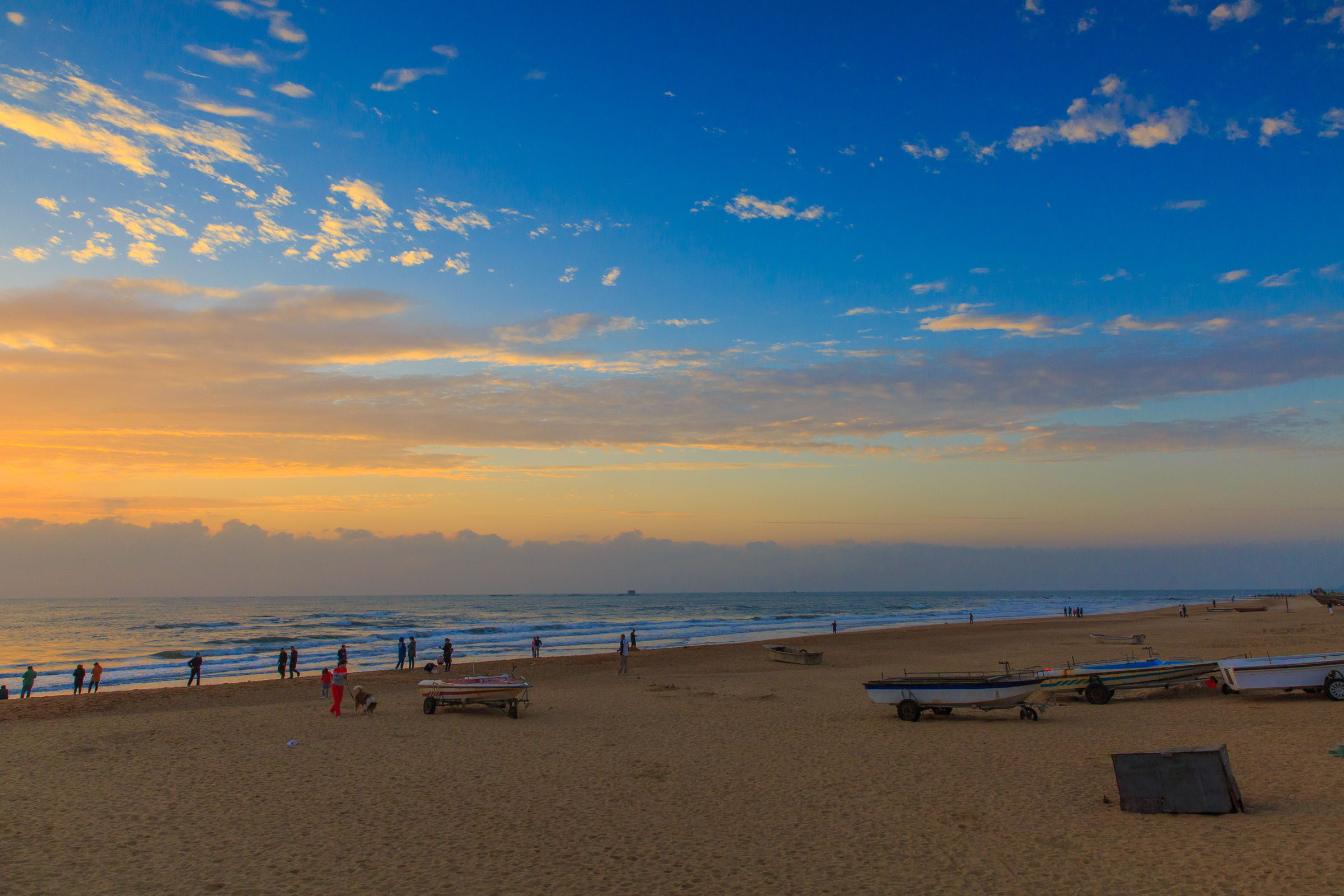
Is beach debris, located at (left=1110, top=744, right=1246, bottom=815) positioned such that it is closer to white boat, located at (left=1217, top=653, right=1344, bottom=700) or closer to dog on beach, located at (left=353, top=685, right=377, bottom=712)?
white boat, located at (left=1217, top=653, right=1344, bottom=700)

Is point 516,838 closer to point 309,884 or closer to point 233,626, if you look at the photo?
point 309,884

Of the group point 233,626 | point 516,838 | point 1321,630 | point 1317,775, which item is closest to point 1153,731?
point 1317,775

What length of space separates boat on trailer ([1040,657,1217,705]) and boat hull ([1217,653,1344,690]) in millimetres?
1630

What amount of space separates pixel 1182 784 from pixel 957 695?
749cm

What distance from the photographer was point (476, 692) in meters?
18.5

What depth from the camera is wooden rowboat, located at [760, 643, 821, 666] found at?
3094 centimetres

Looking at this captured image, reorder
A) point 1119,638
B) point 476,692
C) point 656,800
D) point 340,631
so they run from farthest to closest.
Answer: point 340,631
point 1119,638
point 476,692
point 656,800

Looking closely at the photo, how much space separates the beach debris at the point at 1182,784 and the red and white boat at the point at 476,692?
43.7 ft

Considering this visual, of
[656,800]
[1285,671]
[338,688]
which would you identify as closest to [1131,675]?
[1285,671]

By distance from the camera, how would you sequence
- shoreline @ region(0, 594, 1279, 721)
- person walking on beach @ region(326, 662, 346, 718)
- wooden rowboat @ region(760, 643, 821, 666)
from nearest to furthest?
person walking on beach @ region(326, 662, 346, 718) < shoreline @ region(0, 594, 1279, 721) < wooden rowboat @ region(760, 643, 821, 666)

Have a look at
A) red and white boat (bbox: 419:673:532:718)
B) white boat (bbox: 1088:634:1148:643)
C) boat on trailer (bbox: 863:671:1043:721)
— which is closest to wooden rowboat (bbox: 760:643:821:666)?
boat on trailer (bbox: 863:671:1043:721)

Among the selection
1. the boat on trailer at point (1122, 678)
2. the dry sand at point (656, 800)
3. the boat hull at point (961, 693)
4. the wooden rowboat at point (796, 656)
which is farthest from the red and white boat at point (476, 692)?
the wooden rowboat at point (796, 656)

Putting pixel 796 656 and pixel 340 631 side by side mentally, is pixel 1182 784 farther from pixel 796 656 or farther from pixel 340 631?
pixel 340 631

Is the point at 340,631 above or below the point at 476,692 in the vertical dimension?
below
